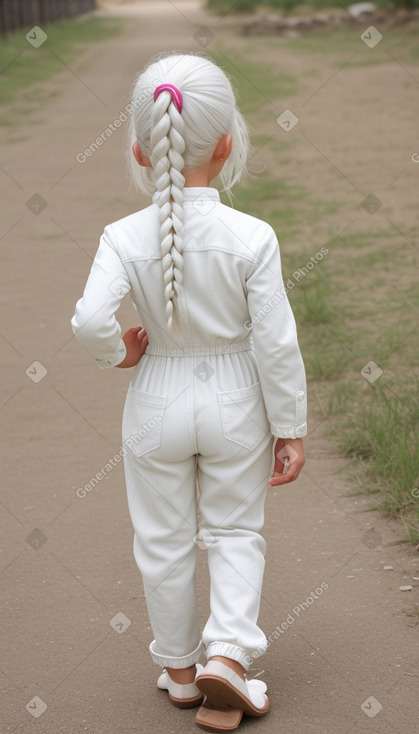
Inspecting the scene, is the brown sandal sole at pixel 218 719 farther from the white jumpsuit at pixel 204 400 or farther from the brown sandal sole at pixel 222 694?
the white jumpsuit at pixel 204 400

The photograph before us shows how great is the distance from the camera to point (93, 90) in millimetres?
15148

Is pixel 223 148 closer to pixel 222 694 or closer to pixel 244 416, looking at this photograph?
pixel 244 416

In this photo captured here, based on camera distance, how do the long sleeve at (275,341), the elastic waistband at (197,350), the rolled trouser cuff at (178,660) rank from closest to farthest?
the long sleeve at (275,341) < the elastic waistband at (197,350) < the rolled trouser cuff at (178,660)

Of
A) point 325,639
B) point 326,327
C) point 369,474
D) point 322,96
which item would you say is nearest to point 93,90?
point 322,96

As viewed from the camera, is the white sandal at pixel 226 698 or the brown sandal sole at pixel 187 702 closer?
the white sandal at pixel 226 698

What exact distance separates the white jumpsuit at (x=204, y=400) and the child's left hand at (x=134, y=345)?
0.06 ft

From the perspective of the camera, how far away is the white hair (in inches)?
86.9

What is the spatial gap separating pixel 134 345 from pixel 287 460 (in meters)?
0.43

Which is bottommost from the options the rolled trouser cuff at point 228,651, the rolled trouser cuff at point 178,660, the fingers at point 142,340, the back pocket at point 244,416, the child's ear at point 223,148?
the rolled trouser cuff at point 178,660

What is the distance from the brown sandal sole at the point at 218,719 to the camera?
7.95 feet

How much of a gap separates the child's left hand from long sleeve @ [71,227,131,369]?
7 centimetres

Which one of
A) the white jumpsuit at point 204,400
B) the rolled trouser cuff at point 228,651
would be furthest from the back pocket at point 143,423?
the rolled trouser cuff at point 228,651

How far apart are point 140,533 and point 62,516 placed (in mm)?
1270

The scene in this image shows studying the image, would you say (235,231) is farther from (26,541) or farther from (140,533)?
(26,541)
